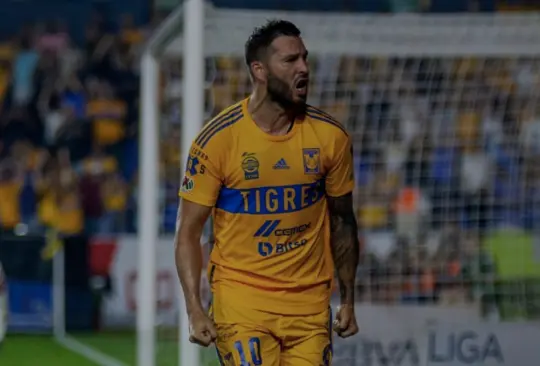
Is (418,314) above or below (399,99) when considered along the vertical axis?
below

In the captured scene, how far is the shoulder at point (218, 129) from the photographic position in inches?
174

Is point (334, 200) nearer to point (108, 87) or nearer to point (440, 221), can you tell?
point (440, 221)

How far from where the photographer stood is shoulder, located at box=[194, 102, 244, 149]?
4.43 metres

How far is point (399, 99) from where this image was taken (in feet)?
28.3

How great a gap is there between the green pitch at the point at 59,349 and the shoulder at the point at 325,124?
4.27 m

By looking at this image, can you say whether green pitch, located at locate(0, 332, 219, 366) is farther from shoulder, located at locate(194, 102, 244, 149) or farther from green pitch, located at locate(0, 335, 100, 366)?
shoulder, located at locate(194, 102, 244, 149)

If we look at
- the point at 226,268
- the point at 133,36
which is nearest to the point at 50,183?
the point at 133,36

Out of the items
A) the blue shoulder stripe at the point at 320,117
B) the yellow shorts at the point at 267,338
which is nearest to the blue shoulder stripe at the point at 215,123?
the blue shoulder stripe at the point at 320,117

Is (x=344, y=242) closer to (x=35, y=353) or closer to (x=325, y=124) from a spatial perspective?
(x=325, y=124)

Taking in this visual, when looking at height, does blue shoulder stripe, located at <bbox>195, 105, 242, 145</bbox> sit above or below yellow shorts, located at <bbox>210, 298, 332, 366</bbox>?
above

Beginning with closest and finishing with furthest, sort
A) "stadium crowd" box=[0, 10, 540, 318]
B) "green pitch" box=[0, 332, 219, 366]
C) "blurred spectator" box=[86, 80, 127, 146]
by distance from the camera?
"stadium crowd" box=[0, 10, 540, 318], "green pitch" box=[0, 332, 219, 366], "blurred spectator" box=[86, 80, 127, 146]

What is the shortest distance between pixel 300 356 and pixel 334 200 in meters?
0.61

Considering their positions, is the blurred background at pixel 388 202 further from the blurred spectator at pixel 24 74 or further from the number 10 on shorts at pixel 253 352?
the number 10 on shorts at pixel 253 352

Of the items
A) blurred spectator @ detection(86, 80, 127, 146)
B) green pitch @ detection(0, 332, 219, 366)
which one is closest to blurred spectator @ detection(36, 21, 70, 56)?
blurred spectator @ detection(86, 80, 127, 146)
